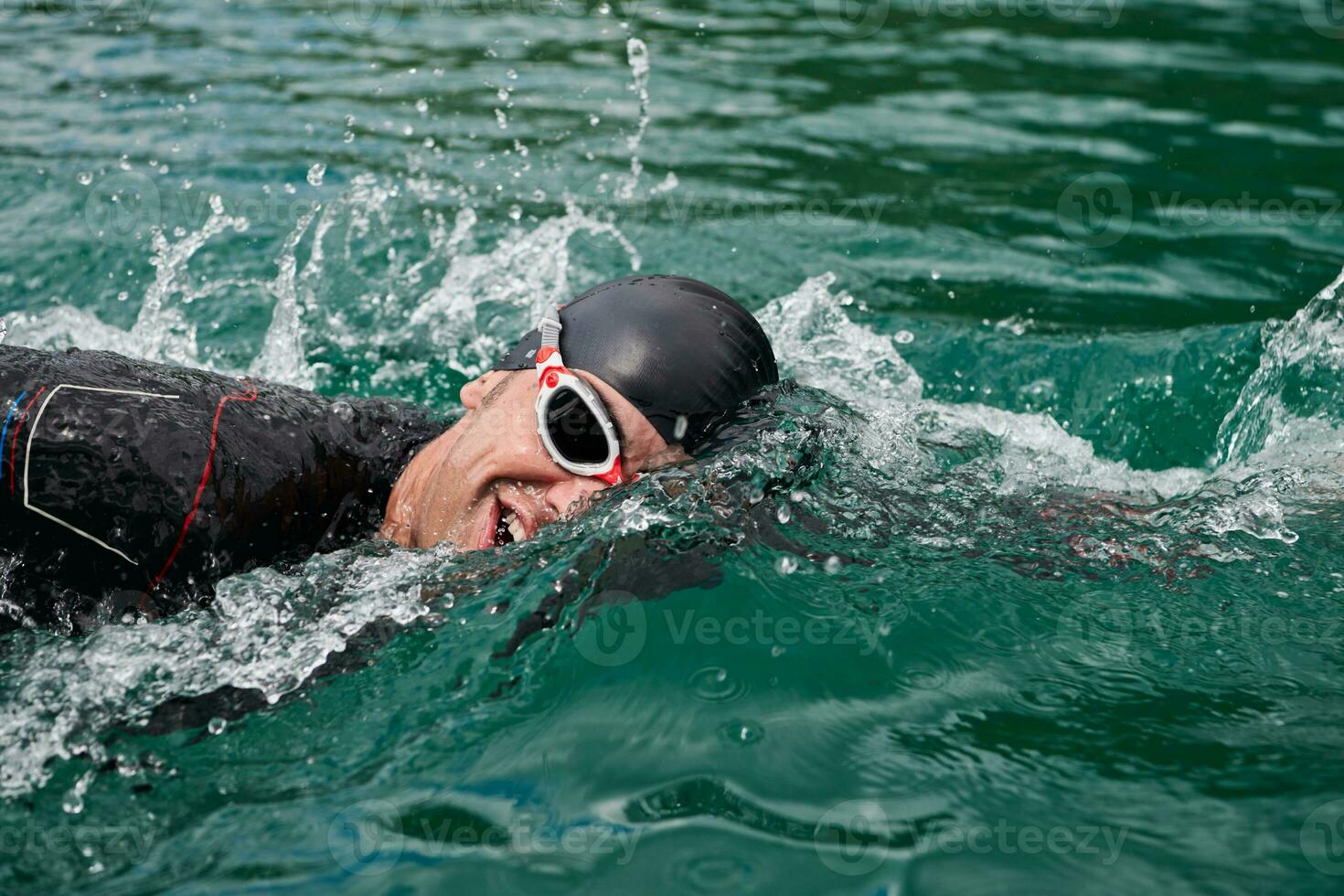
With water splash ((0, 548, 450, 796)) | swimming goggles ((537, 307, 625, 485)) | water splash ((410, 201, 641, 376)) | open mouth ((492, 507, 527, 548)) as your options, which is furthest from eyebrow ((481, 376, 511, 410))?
water splash ((410, 201, 641, 376))

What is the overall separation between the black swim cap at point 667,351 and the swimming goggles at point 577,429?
0.33ft

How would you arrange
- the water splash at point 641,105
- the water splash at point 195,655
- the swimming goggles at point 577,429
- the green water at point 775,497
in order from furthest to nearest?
the water splash at point 641,105, the swimming goggles at point 577,429, the water splash at point 195,655, the green water at point 775,497

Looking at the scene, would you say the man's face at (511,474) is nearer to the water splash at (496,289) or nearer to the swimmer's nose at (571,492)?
the swimmer's nose at (571,492)

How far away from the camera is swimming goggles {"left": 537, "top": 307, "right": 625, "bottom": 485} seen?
3.37 metres

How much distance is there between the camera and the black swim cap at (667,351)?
135 inches

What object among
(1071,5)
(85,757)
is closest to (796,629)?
(85,757)

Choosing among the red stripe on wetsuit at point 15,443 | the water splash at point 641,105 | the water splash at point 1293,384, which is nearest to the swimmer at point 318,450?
the red stripe on wetsuit at point 15,443

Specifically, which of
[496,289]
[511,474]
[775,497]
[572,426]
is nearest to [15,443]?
[511,474]

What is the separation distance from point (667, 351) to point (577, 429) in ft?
1.15

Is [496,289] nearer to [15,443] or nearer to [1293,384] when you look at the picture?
[15,443]

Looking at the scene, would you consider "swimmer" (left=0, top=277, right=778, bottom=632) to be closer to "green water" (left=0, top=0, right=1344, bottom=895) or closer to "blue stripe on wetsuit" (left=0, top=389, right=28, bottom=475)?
"blue stripe on wetsuit" (left=0, top=389, right=28, bottom=475)

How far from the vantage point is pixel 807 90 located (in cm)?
942

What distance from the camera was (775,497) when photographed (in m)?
3.48

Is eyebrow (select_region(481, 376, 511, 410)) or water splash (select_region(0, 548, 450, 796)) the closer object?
water splash (select_region(0, 548, 450, 796))
